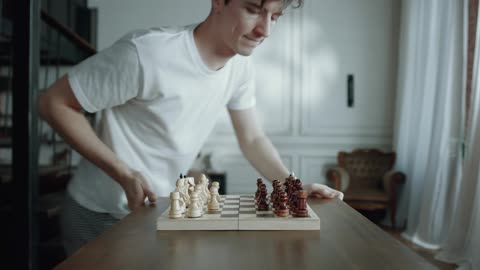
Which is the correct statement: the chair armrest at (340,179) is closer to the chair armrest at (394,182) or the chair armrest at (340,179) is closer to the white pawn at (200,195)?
the chair armrest at (394,182)

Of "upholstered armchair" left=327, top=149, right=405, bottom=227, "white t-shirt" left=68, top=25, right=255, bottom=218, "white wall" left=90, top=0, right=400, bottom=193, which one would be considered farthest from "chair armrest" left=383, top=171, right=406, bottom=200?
"white t-shirt" left=68, top=25, right=255, bottom=218

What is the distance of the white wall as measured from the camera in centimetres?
531

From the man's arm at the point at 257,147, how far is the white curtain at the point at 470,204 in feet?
7.09

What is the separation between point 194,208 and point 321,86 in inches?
181

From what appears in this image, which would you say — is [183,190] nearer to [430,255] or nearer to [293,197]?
[293,197]

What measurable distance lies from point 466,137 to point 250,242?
3326 millimetres

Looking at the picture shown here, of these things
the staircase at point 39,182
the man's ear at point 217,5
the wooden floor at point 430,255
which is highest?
the man's ear at point 217,5

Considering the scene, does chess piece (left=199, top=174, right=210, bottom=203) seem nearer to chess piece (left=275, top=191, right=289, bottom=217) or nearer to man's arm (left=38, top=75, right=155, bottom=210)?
man's arm (left=38, top=75, right=155, bottom=210)

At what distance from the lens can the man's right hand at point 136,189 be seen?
1.20 metres

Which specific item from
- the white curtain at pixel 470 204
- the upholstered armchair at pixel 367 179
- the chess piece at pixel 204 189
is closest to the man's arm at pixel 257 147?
the chess piece at pixel 204 189

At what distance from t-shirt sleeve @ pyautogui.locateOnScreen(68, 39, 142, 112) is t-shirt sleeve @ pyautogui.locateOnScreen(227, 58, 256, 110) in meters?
0.52

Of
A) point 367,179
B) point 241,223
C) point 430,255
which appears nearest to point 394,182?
point 367,179

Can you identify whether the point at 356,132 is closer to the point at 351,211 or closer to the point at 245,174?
the point at 245,174

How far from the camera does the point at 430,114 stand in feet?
13.9
